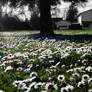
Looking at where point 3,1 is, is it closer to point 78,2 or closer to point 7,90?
point 78,2

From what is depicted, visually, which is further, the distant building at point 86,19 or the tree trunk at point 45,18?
the distant building at point 86,19

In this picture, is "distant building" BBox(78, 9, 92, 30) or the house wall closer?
"distant building" BBox(78, 9, 92, 30)

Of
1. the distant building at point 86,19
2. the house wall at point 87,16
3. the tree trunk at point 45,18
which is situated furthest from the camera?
the house wall at point 87,16

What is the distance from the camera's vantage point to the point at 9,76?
386 cm

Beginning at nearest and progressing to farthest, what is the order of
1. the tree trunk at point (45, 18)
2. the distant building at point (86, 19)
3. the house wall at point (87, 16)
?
the tree trunk at point (45, 18)
the distant building at point (86, 19)
the house wall at point (87, 16)

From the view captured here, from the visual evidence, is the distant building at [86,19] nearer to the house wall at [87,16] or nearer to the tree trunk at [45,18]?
the house wall at [87,16]

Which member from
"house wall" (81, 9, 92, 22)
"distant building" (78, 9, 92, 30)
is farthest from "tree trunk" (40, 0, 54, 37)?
"house wall" (81, 9, 92, 22)

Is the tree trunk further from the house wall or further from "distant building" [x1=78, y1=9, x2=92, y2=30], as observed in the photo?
the house wall

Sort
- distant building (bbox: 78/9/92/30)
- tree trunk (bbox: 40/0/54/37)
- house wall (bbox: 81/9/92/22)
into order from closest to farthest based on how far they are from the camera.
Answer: tree trunk (bbox: 40/0/54/37) → distant building (bbox: 78/9/92/30) → house wall (bbox: 81/9/92/22)

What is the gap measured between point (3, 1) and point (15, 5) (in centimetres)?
131

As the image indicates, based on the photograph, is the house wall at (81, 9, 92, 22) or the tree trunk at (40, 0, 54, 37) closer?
the tree trunk at (40, 0, 54, 37)

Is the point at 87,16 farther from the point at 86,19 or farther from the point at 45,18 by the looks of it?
the point at 45,18

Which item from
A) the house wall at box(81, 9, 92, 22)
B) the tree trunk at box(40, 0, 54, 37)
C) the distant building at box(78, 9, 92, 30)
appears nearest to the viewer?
the tree trunk at box(40, 0, 54, 37)

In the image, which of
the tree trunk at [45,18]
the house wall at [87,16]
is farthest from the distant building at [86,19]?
the tree trunk at [45,18]
